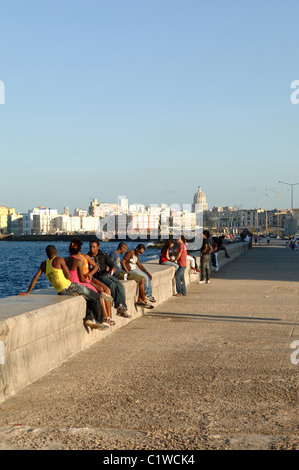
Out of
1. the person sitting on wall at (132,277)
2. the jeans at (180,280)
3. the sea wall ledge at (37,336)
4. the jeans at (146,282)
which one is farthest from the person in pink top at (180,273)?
Answer: the sea wall ledge at (37,336)

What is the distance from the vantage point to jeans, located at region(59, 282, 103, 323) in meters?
9.11

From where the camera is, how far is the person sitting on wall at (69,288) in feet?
29.9

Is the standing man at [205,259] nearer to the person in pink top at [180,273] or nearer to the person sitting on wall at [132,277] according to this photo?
the person in pink top at [180,273]

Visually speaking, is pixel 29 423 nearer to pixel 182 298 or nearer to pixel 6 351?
pixel 6 351

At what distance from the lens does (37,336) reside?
7160 mm

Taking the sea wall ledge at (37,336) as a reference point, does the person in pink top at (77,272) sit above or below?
above

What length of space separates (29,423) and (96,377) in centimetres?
180

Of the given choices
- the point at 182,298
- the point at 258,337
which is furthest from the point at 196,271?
the point at 258,337

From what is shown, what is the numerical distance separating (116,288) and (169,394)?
4486 millimetres

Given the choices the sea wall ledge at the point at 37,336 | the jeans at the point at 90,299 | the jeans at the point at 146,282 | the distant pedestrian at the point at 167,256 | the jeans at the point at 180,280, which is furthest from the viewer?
the distant pedestrian at the point at 167,256

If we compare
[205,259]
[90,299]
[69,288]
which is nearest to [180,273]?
[205,259]

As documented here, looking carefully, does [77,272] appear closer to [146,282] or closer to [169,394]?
[169,394]
